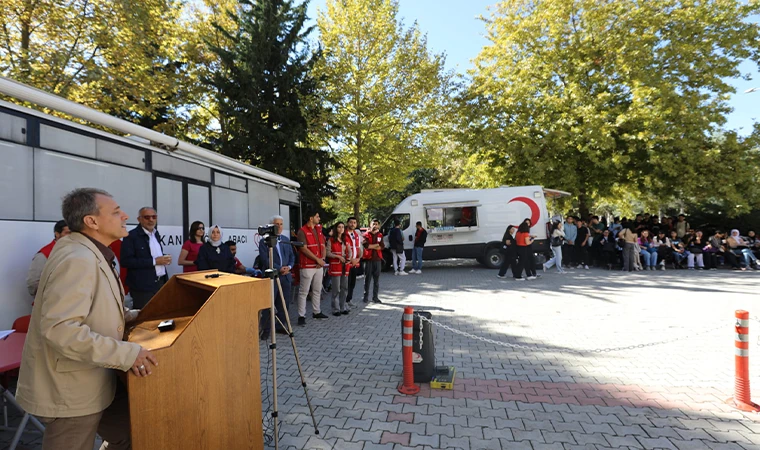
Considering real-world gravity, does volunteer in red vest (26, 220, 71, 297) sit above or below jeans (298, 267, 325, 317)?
above

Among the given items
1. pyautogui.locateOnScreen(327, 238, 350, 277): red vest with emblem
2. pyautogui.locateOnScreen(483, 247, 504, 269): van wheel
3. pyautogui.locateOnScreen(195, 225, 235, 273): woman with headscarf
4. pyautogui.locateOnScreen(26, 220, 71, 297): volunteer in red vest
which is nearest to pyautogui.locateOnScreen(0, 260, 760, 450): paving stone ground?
pyautogui.locateOnScreen(327, 238, 350, 277): red vest with emblem

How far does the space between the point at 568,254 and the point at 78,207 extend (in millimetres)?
16005

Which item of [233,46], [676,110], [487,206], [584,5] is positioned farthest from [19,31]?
[676,110]

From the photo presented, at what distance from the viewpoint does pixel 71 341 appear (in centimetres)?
178

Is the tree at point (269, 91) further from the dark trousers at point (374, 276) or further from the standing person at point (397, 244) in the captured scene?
the dark trousers at point (374, 276)

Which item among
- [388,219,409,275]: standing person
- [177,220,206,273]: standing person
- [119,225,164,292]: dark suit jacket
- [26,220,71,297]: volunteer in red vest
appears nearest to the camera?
[26,220,71,297]: volunteer in red vest

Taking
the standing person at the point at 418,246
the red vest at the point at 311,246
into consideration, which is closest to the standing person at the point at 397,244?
the standing person at the point at 418,246

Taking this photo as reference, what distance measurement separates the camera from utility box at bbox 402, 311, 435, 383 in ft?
14.5

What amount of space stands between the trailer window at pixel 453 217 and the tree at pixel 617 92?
171 inches

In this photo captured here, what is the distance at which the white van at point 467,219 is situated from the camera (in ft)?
49.8

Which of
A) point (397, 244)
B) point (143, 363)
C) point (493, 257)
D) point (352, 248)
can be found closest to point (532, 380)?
point (143, 363)

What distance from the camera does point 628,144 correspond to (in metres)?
16.6

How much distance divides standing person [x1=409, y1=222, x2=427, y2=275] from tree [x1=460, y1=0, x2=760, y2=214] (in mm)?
6400

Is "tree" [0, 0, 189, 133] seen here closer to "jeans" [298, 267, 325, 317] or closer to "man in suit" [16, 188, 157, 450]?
"jeans" [298, 267, 325, 317]
